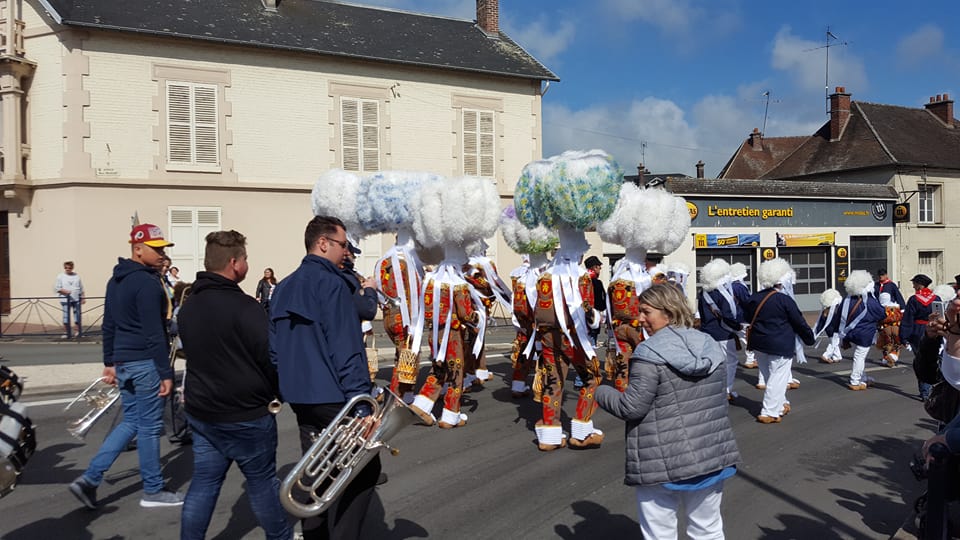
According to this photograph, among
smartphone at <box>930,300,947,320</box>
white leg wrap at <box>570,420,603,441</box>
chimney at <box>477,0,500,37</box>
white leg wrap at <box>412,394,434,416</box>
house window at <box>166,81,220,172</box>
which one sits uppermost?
chimney at <box>477,0,500,37</box>

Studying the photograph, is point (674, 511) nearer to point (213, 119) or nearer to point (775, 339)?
point (775, 339)

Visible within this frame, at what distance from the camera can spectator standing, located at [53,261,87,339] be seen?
15438mm

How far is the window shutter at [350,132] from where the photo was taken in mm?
19875

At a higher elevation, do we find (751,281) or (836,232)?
(836,232)

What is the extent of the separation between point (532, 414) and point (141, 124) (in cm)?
1429

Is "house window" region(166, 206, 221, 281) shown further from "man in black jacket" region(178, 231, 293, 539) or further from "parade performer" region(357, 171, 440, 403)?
"man in black jacket" region(178, 231, 293, 539)

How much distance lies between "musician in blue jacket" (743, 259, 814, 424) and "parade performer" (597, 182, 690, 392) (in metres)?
0.99

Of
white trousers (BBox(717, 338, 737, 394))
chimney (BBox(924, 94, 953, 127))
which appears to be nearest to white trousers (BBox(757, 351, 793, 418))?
white trousers (BBox(717, 338, 737, 394))

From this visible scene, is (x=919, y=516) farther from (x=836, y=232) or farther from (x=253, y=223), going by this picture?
(x=836, y=232)

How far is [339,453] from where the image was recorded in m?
3.40

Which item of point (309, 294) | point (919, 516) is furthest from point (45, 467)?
point (919, 516)

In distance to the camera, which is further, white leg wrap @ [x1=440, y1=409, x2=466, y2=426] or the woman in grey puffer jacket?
white leg wrap @ [x1=440, y1=409, x2=466, y2=426]

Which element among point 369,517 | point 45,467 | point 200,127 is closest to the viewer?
point 369,517

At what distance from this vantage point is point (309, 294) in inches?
141
